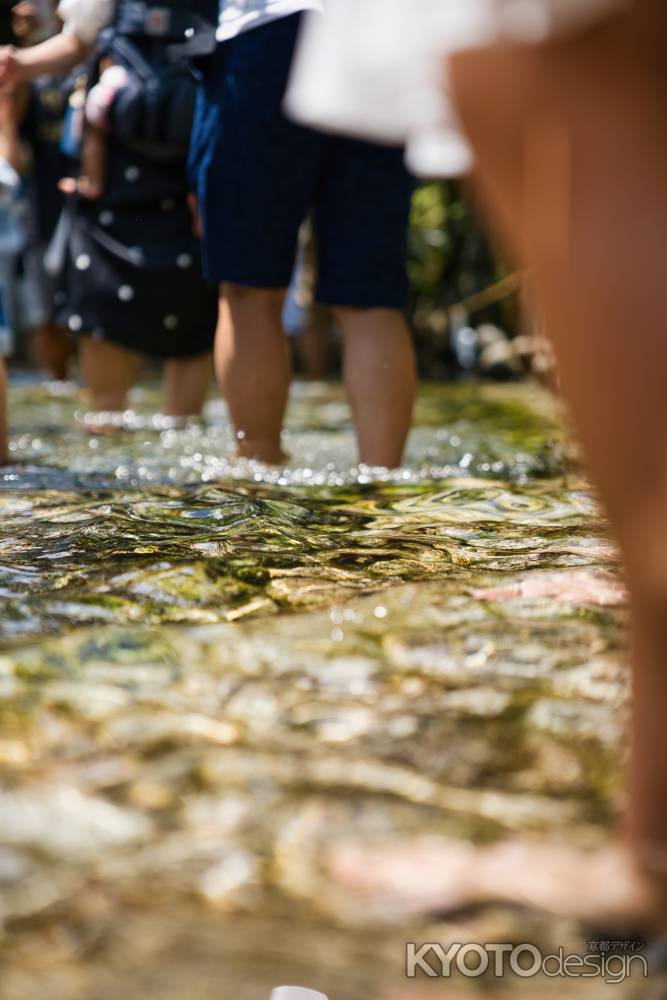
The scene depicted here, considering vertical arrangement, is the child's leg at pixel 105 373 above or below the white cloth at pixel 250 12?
below

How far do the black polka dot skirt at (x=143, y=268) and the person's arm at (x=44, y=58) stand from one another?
482 millimetres

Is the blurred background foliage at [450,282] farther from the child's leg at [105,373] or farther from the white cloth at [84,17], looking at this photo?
the white cloth at [84,17]

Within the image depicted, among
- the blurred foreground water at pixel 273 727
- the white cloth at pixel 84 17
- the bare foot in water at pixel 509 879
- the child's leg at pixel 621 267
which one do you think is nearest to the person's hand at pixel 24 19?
the white cloth at pixel 84 17

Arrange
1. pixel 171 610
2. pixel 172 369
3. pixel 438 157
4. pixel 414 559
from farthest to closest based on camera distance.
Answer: pixel 172 369, pixel 414 559, pixel 171 610, pixel 438 157

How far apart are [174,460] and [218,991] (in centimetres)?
243

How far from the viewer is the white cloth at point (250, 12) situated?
100 inches

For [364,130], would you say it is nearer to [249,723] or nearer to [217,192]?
[249,723]

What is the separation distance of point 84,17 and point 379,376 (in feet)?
5.83

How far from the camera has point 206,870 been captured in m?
1.00

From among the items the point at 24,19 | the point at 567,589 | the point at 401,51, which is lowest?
the point at 567,589

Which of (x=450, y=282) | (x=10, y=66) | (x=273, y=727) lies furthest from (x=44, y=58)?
(x=450, y=282)

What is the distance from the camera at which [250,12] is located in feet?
8.46

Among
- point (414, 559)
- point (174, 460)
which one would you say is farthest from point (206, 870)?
point (174, 460)

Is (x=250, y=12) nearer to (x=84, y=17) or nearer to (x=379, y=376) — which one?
(x=379, y=376)
